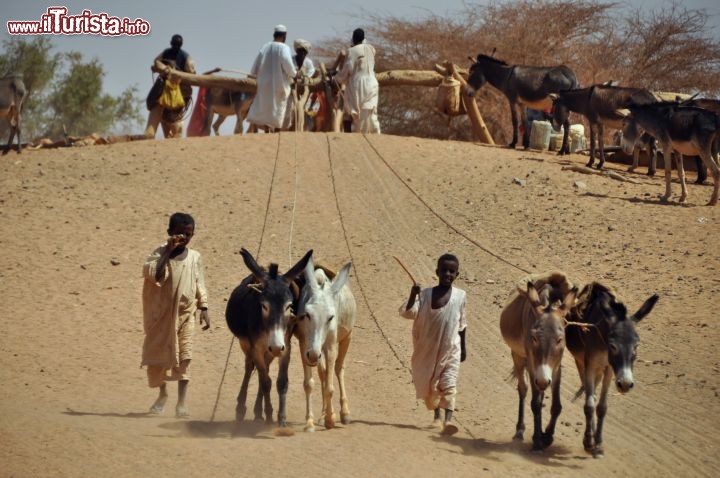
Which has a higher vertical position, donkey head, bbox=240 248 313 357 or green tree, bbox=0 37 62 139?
green tree, bbox=0 37 62 139


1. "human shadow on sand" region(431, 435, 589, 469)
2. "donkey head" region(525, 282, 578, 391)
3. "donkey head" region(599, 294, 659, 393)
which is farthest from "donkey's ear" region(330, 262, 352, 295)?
"donkey head" region(599, 294, 659, 393)

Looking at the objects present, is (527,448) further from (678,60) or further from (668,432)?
(678,60)

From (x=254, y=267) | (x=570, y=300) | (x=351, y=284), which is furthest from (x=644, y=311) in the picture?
(x=351, y=284)

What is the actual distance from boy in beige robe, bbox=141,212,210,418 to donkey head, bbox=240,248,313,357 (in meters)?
0.74

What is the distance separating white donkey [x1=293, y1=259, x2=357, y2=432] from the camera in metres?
10.0

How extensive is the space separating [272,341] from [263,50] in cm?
1318

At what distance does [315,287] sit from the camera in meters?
10.3

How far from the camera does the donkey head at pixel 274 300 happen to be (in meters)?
9.80

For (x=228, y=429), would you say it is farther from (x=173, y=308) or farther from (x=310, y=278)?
(x=310, y=278)

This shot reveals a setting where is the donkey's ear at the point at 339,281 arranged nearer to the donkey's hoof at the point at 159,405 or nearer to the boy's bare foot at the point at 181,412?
the boy's bare foot at the point at 181,412

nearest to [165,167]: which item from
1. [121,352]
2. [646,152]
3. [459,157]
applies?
[459,157]

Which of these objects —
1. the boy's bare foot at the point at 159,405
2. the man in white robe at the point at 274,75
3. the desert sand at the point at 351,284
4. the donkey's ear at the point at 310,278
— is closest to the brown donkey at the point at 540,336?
the desert sand at the point at 351,284

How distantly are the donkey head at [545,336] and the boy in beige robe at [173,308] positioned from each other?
2.91m

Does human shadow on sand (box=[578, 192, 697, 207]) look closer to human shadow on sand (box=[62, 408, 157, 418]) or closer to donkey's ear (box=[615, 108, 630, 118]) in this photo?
donkey's ear (box=[615, 108, 630, 118])
